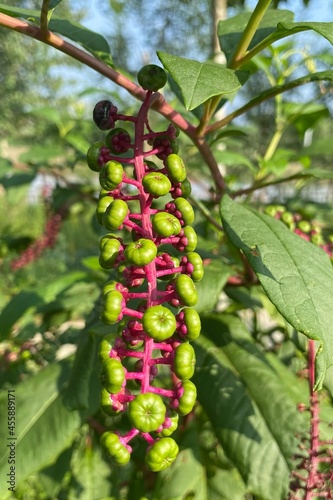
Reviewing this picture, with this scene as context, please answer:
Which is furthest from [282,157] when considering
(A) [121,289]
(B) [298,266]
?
(A) [121,289]

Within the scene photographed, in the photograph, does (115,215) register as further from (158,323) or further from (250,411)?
(250,411)

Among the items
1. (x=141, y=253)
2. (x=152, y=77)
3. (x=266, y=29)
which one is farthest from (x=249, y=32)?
(x=141, y=253)

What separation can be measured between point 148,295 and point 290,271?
0.19 meters

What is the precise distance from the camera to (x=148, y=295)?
654 mm

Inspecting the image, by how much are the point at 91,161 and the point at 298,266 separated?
317 millimetres

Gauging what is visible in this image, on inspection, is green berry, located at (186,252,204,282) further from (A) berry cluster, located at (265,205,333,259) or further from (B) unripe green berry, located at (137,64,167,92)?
(A) berry cluster, located at (265,205,333,259)

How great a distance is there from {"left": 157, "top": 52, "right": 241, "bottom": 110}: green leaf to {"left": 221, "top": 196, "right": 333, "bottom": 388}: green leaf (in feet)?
0.66

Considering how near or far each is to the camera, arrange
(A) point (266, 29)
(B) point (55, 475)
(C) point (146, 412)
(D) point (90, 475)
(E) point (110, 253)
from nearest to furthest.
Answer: (C) point (146, 412), (E) point (110, 253), (A) point (266, 29), (B) point (55, 475), (D) point (90, 475)

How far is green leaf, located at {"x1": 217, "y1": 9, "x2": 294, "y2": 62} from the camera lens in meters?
0.94

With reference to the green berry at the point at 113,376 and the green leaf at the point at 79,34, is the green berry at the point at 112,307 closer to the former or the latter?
the green berry at the point at 113,376

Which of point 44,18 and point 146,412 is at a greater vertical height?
point 44,18

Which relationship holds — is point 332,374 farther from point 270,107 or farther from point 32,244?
point 270,107

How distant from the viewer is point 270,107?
7242mm

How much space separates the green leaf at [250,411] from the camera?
3.17ft
